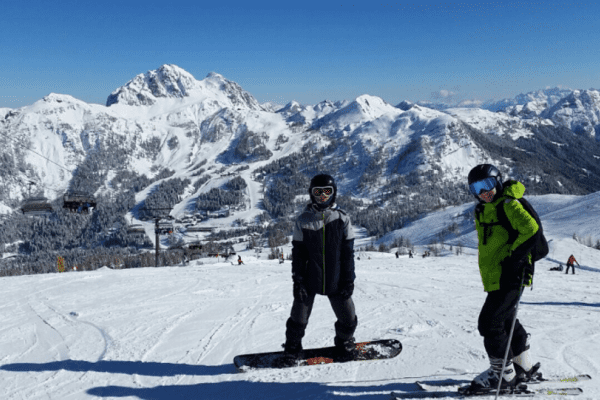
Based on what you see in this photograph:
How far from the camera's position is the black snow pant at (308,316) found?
505 centimetres

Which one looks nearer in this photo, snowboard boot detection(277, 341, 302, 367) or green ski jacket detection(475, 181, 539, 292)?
green ski jacket detection(475, 181, 539, 292)

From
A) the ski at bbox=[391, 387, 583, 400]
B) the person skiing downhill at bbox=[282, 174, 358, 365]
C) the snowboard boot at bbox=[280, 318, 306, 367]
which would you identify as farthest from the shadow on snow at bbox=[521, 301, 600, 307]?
the snowboard boot at bbox=[280, 318, 306, 367]

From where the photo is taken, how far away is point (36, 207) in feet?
108

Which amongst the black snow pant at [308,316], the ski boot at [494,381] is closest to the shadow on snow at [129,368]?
the black snow pant at [308,316]

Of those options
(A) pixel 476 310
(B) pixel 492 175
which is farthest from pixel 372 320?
(B) pixel 492 175

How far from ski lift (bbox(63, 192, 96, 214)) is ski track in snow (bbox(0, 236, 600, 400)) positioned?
23925 millimetres

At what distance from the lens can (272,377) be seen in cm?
475

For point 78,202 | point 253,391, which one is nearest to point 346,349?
point 253,391

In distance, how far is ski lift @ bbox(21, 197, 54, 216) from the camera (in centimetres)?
3266

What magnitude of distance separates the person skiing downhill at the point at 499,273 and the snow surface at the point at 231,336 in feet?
1.78

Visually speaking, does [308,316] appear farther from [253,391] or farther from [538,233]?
[538,233]

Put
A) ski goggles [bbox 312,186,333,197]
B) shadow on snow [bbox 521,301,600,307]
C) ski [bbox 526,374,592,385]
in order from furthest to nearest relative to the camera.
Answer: shadow on snow [bbox 521,301,600,307], ski goggles [bbox 312,186,333,197], ski [bbox 526,374,592,385]

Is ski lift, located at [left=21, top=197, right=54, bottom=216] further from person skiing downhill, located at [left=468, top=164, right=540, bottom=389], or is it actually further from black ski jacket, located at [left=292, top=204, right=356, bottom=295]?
person skiing downhill, located at [left=468, top=164, right=540, bottom=389]

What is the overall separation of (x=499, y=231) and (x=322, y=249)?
6.46ft
